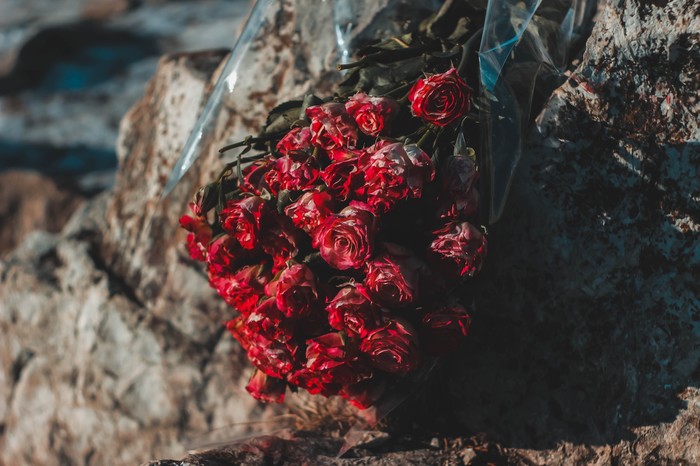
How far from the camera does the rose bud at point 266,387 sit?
182 cm

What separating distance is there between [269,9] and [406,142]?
0.95m

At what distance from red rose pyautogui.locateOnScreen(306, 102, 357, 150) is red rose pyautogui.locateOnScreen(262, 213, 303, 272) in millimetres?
185

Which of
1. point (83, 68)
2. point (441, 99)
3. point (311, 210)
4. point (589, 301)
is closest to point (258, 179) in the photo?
point (311, 210)

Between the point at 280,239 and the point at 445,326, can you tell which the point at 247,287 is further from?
the point at 445,326

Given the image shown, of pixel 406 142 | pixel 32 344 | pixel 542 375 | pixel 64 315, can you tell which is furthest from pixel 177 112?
pixel 542 375

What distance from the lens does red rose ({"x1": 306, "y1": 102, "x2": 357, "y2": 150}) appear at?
1671 mm

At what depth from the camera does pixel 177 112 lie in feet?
8.49

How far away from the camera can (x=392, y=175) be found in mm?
1523

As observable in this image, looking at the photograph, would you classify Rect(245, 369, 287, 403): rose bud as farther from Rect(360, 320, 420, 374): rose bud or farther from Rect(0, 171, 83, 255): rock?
Rect(0, 171, 83, 255): rock

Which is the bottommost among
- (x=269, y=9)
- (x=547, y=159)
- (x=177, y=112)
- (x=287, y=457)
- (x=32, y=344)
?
(x=287, y=457)

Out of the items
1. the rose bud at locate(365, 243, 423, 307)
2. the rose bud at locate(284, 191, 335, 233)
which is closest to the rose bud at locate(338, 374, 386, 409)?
the rose bud at locate(365, 243, 423, 307)

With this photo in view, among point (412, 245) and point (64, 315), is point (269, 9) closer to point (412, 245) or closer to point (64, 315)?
point (412, 245)

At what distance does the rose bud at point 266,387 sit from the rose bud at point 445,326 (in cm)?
39

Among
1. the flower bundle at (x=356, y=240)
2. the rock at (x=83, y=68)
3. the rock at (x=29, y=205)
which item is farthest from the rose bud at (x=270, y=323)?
the rock at (x=83, y=68)
